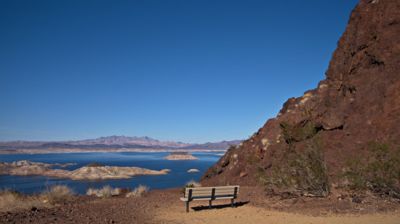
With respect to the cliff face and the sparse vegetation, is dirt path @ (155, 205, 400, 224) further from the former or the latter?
the cliff face

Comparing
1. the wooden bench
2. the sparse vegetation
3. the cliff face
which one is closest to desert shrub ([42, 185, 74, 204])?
the sparse vegetation

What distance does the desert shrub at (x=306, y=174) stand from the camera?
13.8m

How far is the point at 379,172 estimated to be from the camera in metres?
12.1

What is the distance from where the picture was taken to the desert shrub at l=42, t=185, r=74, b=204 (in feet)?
46.7

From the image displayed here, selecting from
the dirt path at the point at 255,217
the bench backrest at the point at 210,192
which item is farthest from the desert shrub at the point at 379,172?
the bench backrest at the point at 210,192

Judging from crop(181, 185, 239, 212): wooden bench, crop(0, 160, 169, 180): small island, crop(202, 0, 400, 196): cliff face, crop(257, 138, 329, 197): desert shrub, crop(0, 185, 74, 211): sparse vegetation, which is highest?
crop(202, 0, 400, 196): cliff face

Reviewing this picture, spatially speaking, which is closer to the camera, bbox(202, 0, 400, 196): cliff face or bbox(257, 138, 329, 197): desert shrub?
bbox(257, 138, 329, 197): desert shrub

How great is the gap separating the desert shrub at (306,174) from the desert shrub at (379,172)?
1076mm

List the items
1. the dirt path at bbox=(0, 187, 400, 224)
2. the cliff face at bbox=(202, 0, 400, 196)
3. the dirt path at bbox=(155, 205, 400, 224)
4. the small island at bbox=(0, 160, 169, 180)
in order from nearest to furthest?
the dirt path at bbox=(155, 205, 400, 224), the dirt path at bbox=(0, 187, 400, 224), the cliff face at bbox=(202, 0, 400, 196), the small island at bbox=(0, 160, 169, 180)

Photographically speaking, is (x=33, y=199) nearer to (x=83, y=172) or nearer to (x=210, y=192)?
(x=210, y=192)

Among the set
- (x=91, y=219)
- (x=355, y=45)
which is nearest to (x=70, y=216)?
(x=91, y=219)

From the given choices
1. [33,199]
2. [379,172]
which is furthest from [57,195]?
[379,172]

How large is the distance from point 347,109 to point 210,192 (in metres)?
12.3

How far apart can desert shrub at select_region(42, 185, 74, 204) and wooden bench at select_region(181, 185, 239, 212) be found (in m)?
5.32
